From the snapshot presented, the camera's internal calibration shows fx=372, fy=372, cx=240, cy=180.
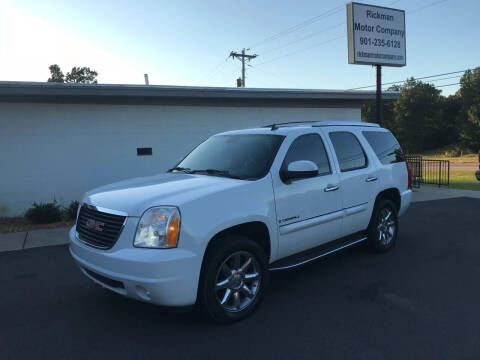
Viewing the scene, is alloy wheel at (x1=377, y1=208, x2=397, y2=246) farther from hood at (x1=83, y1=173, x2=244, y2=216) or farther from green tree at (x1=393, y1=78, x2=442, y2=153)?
green tree at (x1=393, y1=78, x2=442, y2=153)

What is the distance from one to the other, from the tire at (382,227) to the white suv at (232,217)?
33 millimetres

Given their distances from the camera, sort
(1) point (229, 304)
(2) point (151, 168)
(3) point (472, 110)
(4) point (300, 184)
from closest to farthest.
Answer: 1. (1) point (229, 304)
2. (4) point (300, 184)
3. (2) point (151, 168)
4. (3) point (472, 110)

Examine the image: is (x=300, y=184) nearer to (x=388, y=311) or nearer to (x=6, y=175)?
(x=388, y=311)

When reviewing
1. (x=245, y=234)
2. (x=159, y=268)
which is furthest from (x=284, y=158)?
(x=159, y=268)

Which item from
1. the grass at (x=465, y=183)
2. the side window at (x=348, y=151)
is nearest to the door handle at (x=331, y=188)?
the side window at (x=348, y=151)

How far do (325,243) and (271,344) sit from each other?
1.72 m

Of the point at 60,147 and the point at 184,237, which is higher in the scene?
the point at 60,147

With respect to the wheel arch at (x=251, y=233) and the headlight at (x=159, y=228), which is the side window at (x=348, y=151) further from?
the headlight at (x=159, y=228)

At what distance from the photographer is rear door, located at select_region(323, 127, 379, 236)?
15.8 ft

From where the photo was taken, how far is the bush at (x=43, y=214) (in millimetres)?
8289

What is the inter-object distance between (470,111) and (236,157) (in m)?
62.3

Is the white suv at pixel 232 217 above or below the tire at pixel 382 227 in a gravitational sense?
above

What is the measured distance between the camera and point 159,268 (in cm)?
304

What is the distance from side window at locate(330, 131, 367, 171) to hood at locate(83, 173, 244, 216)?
1.73 m
